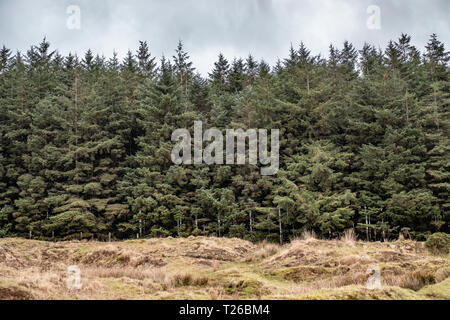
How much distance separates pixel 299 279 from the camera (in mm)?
8367

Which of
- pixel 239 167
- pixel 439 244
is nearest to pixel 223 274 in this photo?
pixel 439 244

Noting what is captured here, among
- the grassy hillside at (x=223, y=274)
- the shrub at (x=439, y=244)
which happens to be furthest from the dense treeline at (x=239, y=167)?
the grassy hillside at (x=223, y=274)

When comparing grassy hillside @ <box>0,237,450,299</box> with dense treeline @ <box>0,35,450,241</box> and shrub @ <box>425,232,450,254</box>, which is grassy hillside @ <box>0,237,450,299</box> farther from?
dense treeline @ <box>0,35,450,241</box>

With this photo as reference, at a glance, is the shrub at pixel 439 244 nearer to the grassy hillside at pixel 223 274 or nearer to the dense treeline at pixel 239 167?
the grassy hillside at pixel 223 274

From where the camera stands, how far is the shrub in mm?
13014

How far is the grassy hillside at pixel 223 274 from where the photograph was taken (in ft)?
16.3

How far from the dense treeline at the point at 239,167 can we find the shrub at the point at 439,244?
651cm

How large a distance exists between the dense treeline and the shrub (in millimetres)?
6510

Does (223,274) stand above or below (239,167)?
below

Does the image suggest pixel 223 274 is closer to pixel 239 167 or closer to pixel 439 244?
pixel 439 244

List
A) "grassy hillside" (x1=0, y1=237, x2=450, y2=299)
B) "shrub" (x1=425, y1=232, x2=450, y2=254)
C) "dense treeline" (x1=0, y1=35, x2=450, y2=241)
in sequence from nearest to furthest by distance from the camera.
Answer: "grassy hillside" (x1=0, y1=237, x2=450, y2=299) → "shrub" (x1=425, y1=232, x2=450, y2=254) → "dense treeline" (x1=0, y1=35, x2=450, y2=241)

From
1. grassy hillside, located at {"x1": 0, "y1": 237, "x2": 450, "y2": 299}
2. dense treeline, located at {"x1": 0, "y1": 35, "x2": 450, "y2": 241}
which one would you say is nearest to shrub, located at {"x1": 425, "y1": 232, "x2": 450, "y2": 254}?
grassy hillside, located at {"x1": 0, "y1": 237, "x2": 450, "y2": 299}

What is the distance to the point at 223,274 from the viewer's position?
8.48 m

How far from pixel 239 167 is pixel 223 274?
1736cm
